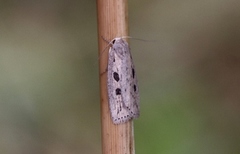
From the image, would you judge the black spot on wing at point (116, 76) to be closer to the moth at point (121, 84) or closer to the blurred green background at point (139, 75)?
the moth at point (121, 84)

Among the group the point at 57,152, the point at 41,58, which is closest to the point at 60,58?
the point at 41,58

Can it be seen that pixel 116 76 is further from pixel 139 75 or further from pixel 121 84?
pixel 139 75

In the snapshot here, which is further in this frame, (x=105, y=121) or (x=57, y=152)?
(x=57, y=152)

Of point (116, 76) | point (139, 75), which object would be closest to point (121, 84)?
point (116, 76)

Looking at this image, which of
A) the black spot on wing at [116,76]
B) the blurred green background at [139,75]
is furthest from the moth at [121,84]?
the blurred green background at [139,75]

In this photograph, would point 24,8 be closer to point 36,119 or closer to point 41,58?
point 41,58

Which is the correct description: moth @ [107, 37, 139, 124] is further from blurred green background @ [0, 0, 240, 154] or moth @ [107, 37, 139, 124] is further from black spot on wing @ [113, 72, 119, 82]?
blurred green background @ [0, 0, 240, 154]
